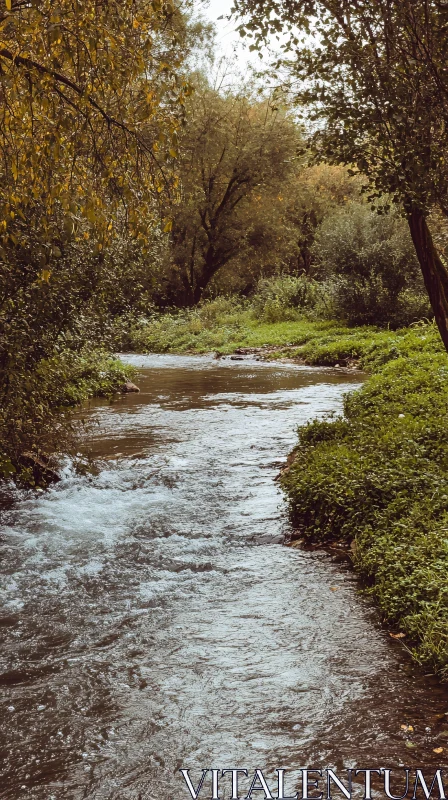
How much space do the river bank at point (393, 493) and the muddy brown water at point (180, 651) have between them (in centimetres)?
26

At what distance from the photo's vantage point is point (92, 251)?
817cm

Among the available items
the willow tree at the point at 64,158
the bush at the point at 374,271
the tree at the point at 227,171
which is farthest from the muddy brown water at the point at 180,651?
the tree at the point at 227,171

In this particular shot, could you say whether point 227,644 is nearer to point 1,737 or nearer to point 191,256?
point 1,737

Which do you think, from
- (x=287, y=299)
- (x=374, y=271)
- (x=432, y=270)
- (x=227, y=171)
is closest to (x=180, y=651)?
(x=432, y=270)

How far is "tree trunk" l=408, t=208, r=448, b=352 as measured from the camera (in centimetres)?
853

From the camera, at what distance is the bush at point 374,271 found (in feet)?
78.1

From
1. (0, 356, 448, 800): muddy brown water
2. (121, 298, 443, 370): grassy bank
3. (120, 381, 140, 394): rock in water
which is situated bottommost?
(0, 356, 448, 800): muddy brown water

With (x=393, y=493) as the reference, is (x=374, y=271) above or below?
above

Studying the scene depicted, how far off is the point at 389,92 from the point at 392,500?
416 centimetres

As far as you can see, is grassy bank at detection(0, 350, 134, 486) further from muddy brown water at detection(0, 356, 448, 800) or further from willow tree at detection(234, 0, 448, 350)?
willow tree at detection(234, 0, 448, 350)

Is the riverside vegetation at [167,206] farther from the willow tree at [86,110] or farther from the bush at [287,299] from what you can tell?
the bush at [287,299]

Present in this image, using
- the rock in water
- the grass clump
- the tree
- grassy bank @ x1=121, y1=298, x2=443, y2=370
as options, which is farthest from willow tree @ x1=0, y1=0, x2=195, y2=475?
the tree

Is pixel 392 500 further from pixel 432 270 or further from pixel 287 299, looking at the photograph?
pixel 287 299

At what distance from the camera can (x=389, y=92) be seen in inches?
289
